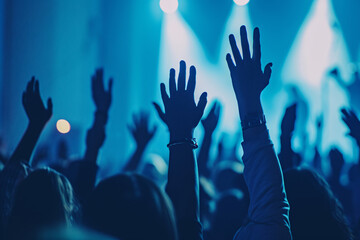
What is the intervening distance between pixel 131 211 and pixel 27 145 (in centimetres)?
125

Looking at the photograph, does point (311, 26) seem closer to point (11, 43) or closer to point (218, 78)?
point (218, 78)

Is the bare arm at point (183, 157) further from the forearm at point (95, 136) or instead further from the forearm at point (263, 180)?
the forearm at point (95, 136)

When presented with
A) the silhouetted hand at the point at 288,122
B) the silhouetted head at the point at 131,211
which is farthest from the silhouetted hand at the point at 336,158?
the silhouetted head at the point at 131,211

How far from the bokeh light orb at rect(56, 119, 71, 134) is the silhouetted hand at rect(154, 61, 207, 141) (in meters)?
7.21

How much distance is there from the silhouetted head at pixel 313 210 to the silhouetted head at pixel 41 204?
2.75 ft

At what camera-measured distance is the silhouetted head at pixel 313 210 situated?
1.51m

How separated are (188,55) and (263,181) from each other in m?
6.36

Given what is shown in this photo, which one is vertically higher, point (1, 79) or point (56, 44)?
point (56, 44)

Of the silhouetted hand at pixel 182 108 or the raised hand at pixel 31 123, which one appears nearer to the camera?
the silhouetted hand at pixel 182 108

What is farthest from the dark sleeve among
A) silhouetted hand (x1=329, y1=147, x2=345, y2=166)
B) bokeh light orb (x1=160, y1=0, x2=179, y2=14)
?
bokeh light orb (x1=160, y1=0, x2=179, y2=14)

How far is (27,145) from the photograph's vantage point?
2.12 metres

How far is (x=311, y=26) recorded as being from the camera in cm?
681

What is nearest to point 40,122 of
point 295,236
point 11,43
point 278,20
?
point 295,236

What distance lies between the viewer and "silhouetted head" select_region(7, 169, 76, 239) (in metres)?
1.24
